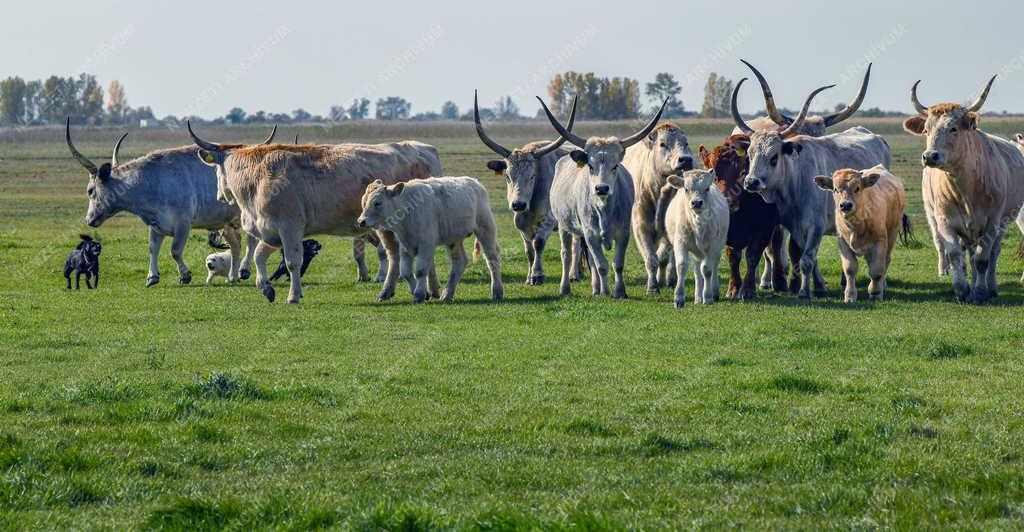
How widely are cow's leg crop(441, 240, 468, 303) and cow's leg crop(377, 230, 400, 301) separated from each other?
62 cm

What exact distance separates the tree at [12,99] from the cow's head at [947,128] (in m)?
159

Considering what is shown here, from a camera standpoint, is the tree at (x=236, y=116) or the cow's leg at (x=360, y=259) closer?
the cow's leg at (x=360, y=259)

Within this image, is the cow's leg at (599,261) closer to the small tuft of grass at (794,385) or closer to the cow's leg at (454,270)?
the cow's leg at (454,270)

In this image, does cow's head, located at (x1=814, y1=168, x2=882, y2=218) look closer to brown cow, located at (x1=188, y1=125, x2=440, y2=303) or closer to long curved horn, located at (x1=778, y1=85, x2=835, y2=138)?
long curved horn, located at (x1=778, y1=85, x2=835, y2=138)

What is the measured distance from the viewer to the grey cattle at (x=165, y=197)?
62.4ft

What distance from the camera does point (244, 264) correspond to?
62.7 ft

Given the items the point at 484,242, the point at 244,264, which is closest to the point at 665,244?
the point at 484,242

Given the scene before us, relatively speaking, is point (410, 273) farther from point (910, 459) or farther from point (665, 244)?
point (910, 459)

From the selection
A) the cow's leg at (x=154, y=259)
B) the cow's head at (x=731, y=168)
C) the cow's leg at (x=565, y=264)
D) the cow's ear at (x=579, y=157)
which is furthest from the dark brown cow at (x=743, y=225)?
the cow's leg at (x=154, y=259)

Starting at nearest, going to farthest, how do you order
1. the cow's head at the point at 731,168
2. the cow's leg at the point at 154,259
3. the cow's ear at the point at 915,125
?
1. the cow's ear at the point at 915,125
2. the cow's head at the point at 731,168
3. the cow's leg at the point at 154,259

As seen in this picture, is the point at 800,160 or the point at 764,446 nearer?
the point at 764,446

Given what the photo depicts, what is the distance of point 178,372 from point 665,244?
748cm

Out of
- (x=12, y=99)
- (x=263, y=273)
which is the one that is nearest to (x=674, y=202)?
(x=263, y=273)

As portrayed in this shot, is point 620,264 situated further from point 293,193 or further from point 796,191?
point 293,193
